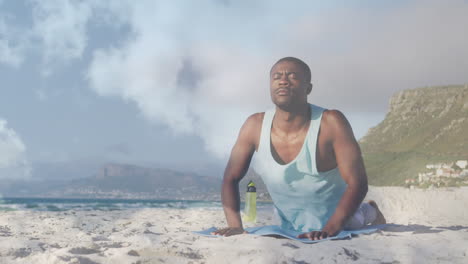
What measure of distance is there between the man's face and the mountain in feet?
202

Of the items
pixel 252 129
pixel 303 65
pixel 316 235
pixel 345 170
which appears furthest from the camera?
pixel 252 129

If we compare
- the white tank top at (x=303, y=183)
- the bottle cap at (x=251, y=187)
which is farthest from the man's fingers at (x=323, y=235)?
the bottle cap at (x=251, y=187)

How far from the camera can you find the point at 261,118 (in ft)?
14.5

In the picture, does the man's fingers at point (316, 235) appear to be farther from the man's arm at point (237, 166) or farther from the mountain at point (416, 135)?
the mountain at point (416, 135)

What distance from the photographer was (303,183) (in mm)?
4098

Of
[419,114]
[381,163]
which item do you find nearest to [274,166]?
[381,163]

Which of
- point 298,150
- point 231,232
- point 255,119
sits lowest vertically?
point 231,232

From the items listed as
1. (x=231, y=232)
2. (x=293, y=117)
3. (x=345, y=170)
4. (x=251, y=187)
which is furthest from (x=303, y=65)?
(x=251, y=187)

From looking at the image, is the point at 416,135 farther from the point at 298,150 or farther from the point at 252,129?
the point at 298,150

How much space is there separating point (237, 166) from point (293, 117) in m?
0.75

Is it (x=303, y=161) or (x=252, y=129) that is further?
(x=252, y=129)

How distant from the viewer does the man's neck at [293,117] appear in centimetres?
410

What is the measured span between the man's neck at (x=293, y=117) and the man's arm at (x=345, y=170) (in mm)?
200

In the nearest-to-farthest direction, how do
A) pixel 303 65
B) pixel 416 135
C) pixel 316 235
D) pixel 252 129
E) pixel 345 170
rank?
pixel 316 235 → pixel 345 170 → pixel 303 65 → pixel 252 129 → pixel 416 135
